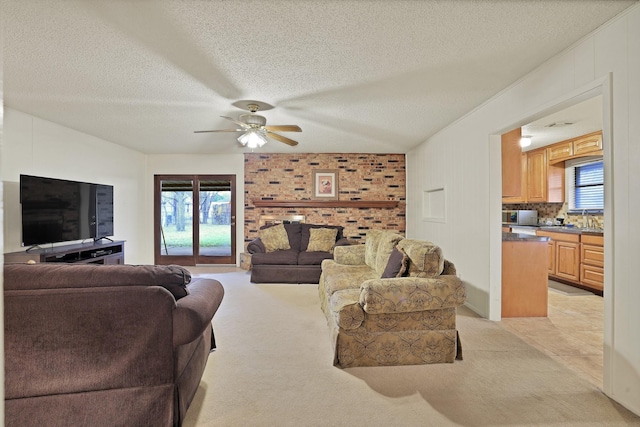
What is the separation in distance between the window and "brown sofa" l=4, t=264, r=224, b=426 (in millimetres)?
6188

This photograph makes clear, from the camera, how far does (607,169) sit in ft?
7.13

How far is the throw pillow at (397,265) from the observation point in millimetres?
2711

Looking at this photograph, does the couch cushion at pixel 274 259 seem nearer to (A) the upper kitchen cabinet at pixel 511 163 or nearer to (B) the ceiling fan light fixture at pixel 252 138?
(B) the ceiling fan light fixture at pixel 252 138

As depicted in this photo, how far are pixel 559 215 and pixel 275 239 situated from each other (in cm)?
506

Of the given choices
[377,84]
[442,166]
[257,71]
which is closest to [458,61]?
[377,84]

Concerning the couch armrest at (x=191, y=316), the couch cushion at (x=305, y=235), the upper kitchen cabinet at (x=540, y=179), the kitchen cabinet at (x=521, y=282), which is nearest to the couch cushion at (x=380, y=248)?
the kitchen cabinet at (x=521, y=282)

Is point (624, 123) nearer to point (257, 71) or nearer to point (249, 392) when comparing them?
point (257, 71)

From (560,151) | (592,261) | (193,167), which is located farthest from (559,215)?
(193,167)

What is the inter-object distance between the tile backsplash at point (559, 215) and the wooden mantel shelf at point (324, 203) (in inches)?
106

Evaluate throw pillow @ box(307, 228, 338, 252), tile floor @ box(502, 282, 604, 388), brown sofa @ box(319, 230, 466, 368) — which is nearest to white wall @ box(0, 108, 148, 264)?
throw pillow @ box(307, 228, 338, 252)

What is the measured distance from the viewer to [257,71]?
279 cm

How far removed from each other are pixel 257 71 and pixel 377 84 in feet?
3.54

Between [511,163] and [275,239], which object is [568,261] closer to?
[511,163]

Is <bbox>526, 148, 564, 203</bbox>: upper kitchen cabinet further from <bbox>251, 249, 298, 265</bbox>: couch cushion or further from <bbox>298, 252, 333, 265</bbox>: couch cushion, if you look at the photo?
<bbox>251, 249, 298, 265</bbox>: couch cushion
